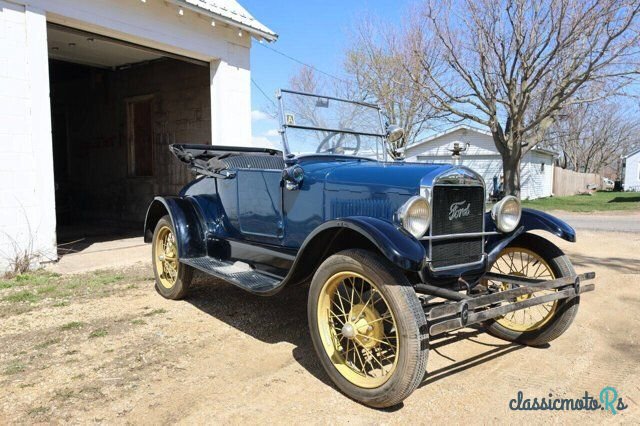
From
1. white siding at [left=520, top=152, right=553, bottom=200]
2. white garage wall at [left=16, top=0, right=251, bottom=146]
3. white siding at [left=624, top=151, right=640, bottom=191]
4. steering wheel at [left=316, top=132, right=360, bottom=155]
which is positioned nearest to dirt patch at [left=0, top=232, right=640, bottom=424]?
steering wheel at [left=316, top=132, right=360, bottom=155]

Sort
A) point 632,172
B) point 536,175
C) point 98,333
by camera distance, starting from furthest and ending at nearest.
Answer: point 632,172, point 536,175, point 98,333

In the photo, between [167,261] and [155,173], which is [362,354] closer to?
[167,261]

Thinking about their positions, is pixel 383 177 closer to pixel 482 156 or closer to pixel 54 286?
pixel 54 286

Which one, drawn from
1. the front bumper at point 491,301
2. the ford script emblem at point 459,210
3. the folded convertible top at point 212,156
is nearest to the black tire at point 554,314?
the front bumper at point 491,301

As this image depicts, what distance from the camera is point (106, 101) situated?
11.6 metres

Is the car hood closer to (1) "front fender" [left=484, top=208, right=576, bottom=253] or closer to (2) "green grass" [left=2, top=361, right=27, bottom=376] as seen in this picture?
(1) "front fender" [left=484, top=208, right=576, bottom=253]

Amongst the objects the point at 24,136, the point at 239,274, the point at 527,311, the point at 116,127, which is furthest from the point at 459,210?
the point at 116,127

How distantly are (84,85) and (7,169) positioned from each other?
748 cm

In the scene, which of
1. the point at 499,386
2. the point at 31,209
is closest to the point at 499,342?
the point at 499,386

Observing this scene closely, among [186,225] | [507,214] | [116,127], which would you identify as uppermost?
[116,127]

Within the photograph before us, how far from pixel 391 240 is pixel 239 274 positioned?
1679mm

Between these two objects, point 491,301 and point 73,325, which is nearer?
point 491,301

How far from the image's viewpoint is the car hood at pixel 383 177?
115 inches

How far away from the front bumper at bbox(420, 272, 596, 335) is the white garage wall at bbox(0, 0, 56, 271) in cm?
516
